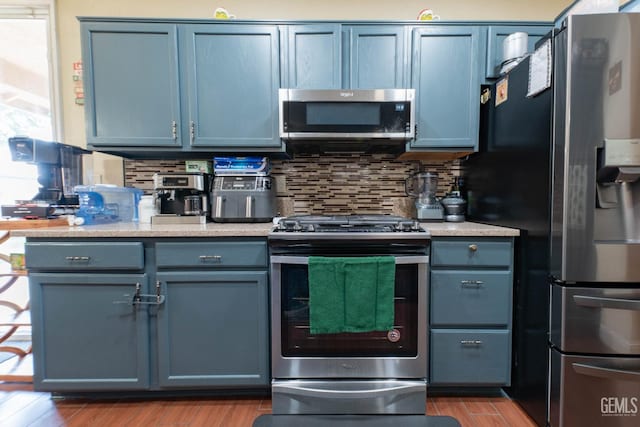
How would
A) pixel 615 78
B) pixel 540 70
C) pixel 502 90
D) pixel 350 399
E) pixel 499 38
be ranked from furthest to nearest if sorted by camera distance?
pixel 499 38 < pixel 502 90 < pixel 350 399 < pixel 540 70 < pixel 615 78

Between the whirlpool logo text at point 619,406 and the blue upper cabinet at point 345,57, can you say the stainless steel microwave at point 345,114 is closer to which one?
the blue upper cabinet at point 345,57

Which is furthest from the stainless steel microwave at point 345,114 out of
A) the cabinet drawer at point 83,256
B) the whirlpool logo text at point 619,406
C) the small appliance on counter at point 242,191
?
the whirlpool logo text at point 619,406

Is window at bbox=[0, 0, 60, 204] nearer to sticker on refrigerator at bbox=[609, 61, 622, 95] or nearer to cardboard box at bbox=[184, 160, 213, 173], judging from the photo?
cardboard box at bbox=[184, 160, 213, 173]

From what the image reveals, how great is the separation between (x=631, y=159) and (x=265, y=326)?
1692 millimetres

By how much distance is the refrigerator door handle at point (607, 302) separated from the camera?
1.13 meters

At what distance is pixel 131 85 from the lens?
1.70 meters

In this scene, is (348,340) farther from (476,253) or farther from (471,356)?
(476,253)

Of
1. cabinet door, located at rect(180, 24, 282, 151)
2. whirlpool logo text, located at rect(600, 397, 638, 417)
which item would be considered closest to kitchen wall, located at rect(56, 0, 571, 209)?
cabinet door, located at rect(180, 24, 282, 151)

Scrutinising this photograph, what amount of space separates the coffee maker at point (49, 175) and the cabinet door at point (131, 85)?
0.82ft

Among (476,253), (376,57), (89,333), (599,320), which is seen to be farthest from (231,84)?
(599,320)

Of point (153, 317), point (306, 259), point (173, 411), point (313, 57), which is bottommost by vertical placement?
point (173, 411)

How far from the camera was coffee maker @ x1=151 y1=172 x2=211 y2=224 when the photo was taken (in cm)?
168

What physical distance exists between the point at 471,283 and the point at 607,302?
0.49 metres

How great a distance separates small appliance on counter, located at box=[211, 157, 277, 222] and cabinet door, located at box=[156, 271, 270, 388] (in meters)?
0.44
